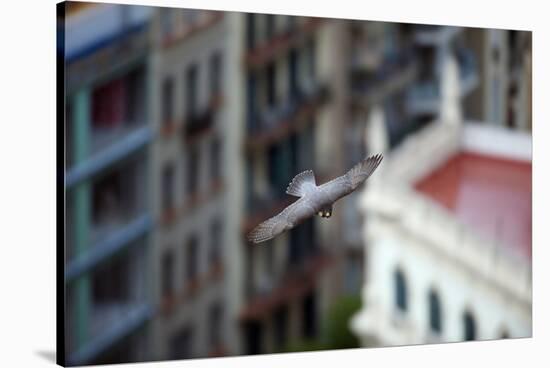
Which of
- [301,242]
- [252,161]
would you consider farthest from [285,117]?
[301,242]

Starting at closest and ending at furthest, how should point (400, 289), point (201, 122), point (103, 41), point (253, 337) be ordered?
point (103, 41) → point (201, 122) → point (253, 337) → point (400, 289)

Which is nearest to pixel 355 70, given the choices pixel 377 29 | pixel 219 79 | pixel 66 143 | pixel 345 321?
pixel 377 29

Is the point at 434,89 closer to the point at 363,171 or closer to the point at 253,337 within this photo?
the point at 253,337

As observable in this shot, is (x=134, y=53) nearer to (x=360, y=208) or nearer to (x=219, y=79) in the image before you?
(x=219, y=79)

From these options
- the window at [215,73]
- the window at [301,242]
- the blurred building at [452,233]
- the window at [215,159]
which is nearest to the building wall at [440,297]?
the blurred building at [452,233]

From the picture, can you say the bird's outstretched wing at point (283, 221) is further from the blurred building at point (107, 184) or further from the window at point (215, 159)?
the window at point (215, 159)

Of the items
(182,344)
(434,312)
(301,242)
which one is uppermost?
(301,242)

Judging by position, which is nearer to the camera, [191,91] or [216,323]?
[191,91]
